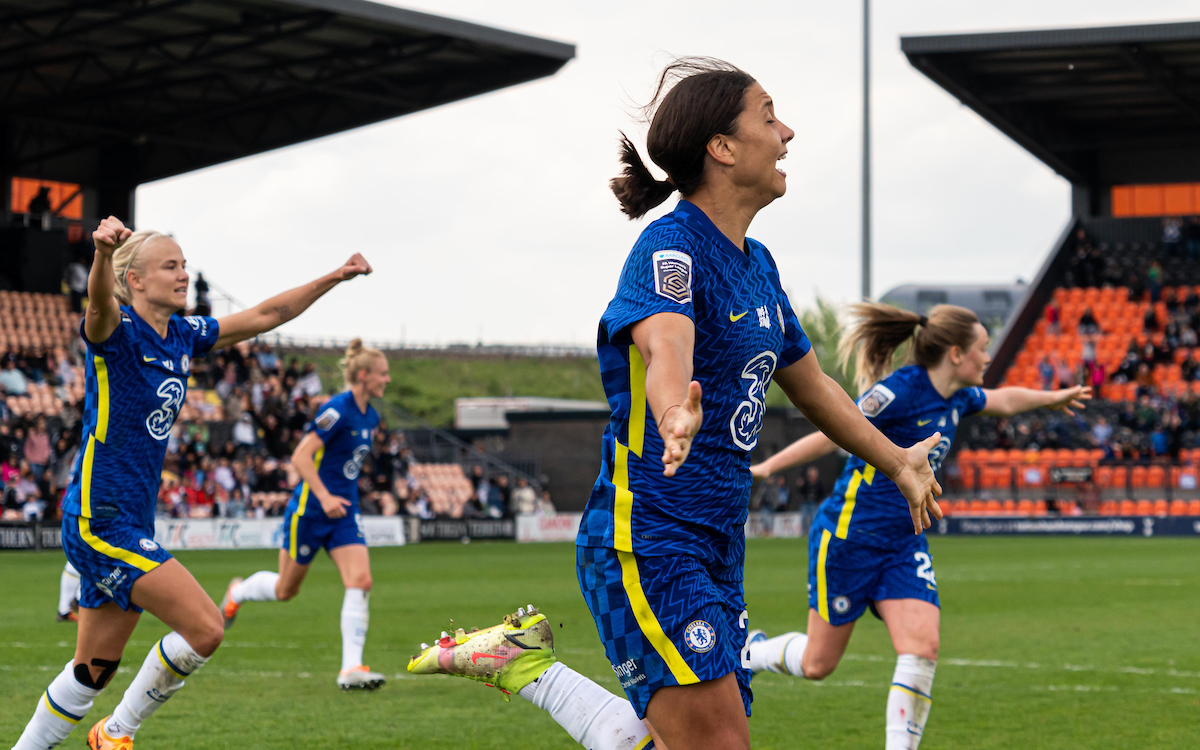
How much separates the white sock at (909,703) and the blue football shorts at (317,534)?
4638 mm

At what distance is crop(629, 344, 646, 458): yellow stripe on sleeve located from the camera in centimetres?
353

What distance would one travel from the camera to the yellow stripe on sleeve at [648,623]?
11.4 ft

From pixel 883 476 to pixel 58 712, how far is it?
3.77 metres

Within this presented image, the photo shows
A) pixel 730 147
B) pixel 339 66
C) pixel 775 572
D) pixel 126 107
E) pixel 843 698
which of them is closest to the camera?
pixel 730 147

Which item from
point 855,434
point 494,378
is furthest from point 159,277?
point 494,378

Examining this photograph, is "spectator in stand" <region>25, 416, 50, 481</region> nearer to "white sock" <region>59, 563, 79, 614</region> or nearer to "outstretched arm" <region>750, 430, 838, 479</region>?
"white sock" <region>59, 563, 79, 614</region>

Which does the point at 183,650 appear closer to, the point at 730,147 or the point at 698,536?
the point at 698,536

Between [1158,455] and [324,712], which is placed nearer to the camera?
[324,712]

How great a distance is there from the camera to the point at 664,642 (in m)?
3.50

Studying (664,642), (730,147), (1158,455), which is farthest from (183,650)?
(1158,455)

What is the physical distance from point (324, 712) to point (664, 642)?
5044 millimetres

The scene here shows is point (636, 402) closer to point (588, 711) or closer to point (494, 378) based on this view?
point (588, 711)

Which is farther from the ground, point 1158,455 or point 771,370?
point 771,370

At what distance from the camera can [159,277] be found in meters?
6.00
